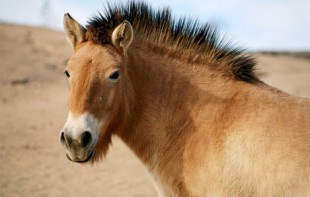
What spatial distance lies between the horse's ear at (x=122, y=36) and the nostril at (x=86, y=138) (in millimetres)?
1033

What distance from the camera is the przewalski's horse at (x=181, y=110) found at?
365cm

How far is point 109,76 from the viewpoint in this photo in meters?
3.88

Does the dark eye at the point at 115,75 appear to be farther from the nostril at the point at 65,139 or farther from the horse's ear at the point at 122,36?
the nostril at the point at 65,139

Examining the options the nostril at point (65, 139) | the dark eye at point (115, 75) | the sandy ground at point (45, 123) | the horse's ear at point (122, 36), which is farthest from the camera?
the sandy ground at point (45, 123)

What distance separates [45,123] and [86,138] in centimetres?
1138

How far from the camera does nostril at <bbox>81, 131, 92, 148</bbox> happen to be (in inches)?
141

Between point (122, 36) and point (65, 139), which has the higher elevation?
point (122, 36)

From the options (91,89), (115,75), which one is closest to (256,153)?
(115,75)

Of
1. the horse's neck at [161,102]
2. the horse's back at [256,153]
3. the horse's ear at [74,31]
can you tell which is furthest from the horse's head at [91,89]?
the horse's back at [256,153]

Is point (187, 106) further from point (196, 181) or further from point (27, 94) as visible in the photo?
point (27, 94)

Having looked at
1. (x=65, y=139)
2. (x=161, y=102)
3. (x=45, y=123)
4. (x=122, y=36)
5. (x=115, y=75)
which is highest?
(x=122, y=36)

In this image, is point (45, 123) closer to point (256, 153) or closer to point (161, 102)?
point (161, 102)

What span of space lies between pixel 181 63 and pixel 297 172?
173 centimetres

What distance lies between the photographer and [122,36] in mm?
4090
